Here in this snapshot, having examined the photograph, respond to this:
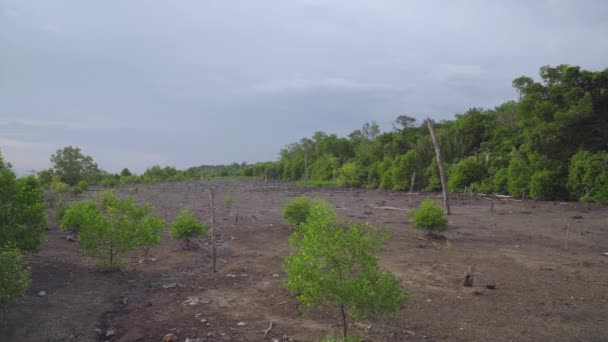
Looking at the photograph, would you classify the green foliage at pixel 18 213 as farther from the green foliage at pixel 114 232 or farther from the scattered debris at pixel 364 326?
the scattered debris at pixel 364 326

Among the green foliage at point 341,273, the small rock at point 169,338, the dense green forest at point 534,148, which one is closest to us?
the green foliage at point 341,273

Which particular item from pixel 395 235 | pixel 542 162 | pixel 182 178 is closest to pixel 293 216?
pixel 395 235

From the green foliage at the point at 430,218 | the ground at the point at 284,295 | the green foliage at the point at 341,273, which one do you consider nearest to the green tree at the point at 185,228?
the ground at the point at 284,295

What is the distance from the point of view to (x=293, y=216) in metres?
13.9

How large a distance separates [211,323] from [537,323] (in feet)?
16.3

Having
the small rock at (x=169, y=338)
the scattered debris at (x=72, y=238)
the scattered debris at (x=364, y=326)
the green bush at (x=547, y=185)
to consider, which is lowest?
the small rock at (x=169, y=338)

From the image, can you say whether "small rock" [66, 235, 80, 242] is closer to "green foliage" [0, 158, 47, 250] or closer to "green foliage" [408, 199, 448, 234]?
"green foliage" [0, 158, 47, 250]

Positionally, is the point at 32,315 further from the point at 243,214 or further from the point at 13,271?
the point at 243,214

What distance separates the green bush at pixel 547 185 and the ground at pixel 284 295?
11.8m

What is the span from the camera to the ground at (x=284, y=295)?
5.88 meters

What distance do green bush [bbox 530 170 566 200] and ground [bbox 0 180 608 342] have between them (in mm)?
11841

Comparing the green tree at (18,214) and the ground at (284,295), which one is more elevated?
the green tree at (18,214)

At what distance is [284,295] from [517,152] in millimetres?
25552

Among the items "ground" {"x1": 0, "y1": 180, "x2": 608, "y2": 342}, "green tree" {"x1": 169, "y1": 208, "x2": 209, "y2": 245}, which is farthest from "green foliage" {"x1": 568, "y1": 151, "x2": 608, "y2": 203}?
"green tree" {"x1": 169, "y1": 208, "x2": 209, "y2": 245}
